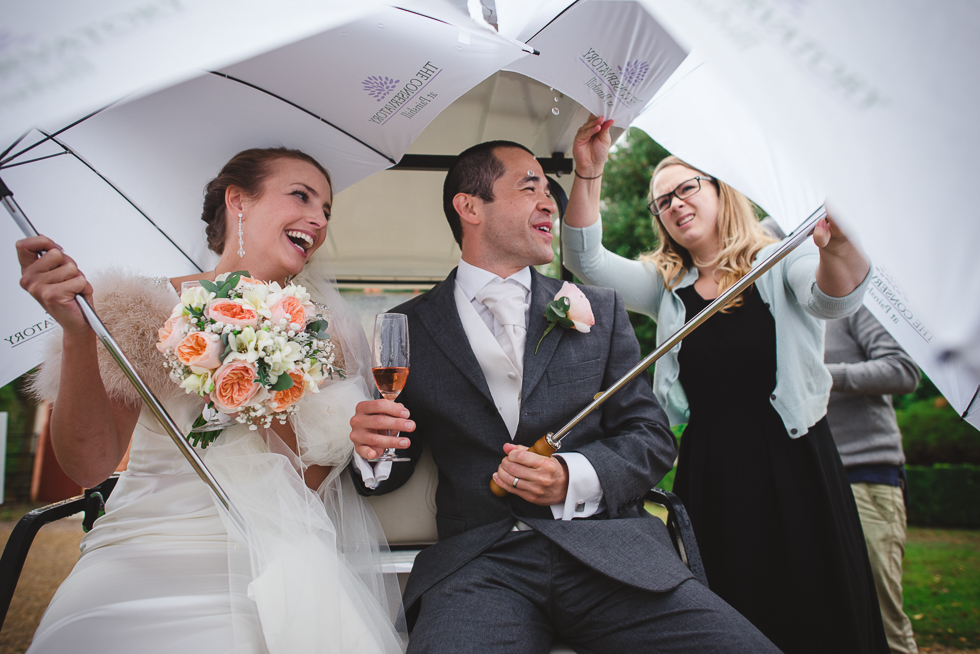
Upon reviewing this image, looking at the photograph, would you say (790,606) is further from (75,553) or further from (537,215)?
(75,553)

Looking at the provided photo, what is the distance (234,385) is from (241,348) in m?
0.11

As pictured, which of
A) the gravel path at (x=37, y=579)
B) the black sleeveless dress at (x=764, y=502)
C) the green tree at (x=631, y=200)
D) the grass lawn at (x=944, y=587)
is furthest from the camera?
the green tree at (x=631, y=200)

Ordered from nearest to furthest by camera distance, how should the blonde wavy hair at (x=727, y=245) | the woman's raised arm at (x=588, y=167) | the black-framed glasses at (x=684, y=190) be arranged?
the woman's raised arm at (x=588, y=167) < the blonde wavy hair at (x=727, y=245) < the black-framed glasses at (x=684, y=190)

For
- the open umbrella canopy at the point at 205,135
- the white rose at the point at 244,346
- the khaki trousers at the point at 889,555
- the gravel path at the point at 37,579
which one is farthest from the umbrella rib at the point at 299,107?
the gravel path at the point at 37,579

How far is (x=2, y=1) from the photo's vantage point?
38.7 inches

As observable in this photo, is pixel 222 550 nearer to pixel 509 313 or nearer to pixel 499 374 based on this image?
pixel 499 374

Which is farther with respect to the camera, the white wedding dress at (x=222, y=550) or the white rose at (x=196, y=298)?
the white rose at (x=196, y=298)

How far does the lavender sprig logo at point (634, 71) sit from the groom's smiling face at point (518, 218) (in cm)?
60

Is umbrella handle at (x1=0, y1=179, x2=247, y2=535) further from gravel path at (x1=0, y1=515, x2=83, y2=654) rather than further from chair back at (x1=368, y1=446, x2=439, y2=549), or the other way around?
gravel path at (x1=0, y1=515, x2=83, y2=654)

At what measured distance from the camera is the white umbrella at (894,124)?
0.97 m

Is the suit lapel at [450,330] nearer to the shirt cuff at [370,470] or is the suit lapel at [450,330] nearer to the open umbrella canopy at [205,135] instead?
the shirt cuff at [370,470]

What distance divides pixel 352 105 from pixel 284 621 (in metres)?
1.72

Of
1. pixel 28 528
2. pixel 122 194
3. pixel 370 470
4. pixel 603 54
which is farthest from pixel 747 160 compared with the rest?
pixel 28 528

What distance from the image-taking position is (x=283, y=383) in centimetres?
174
